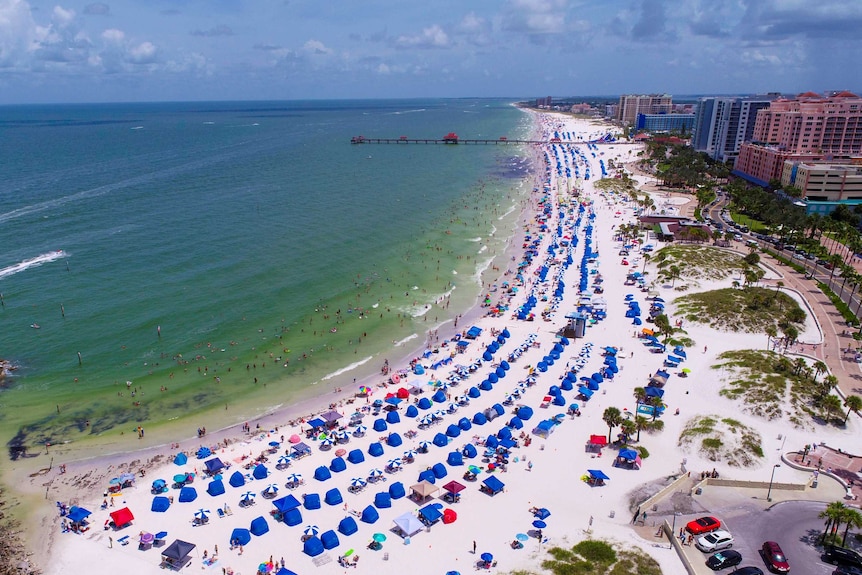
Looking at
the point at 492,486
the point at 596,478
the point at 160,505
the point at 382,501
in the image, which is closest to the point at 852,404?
the point at 596,478

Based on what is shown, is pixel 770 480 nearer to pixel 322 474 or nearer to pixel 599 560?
pixel 599 560

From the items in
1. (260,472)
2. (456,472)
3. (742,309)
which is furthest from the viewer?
(742,309)

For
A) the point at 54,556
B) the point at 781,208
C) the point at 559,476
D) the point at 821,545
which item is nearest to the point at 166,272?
the point at 54,556

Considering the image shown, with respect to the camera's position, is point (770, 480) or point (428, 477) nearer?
point (770, 480)

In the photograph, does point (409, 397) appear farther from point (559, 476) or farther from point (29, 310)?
point (29, 310)

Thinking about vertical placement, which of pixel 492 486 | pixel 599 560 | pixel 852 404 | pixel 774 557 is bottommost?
pixel 492 486

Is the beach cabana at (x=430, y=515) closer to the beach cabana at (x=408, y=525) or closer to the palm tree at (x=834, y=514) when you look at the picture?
the beach cabana at (x=408, y=525)

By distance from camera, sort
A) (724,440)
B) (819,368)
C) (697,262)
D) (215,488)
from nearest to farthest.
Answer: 1. (215,488)
2. (724,440)
3. (819,368)
4. (697,262)
